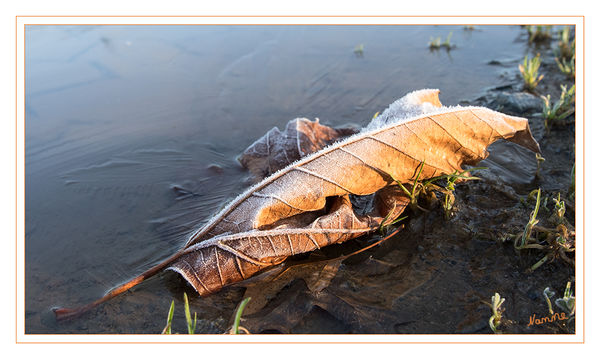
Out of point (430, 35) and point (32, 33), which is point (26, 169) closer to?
point (32, 33)

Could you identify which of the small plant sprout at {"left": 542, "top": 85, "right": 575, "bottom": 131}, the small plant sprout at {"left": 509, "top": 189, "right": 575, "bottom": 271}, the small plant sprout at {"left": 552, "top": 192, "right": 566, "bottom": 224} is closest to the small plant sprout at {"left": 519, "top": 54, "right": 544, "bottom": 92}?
the small plant sprout at {"left": 542, "top": 85, "right": 575, "bottom": 131}

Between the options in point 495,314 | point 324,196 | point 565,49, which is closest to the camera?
point 495,314

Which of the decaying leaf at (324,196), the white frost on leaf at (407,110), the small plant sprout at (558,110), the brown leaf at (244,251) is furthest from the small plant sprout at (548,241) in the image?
the small plant sprout at (558,110)

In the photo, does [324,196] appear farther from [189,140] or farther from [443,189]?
[189,140]

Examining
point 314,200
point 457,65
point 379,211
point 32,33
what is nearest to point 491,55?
point 457,65

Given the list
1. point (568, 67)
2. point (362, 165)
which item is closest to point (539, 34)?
point (568, 67)

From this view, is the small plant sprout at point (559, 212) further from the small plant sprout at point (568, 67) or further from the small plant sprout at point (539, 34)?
the small plant sprout at point (539, 34)
